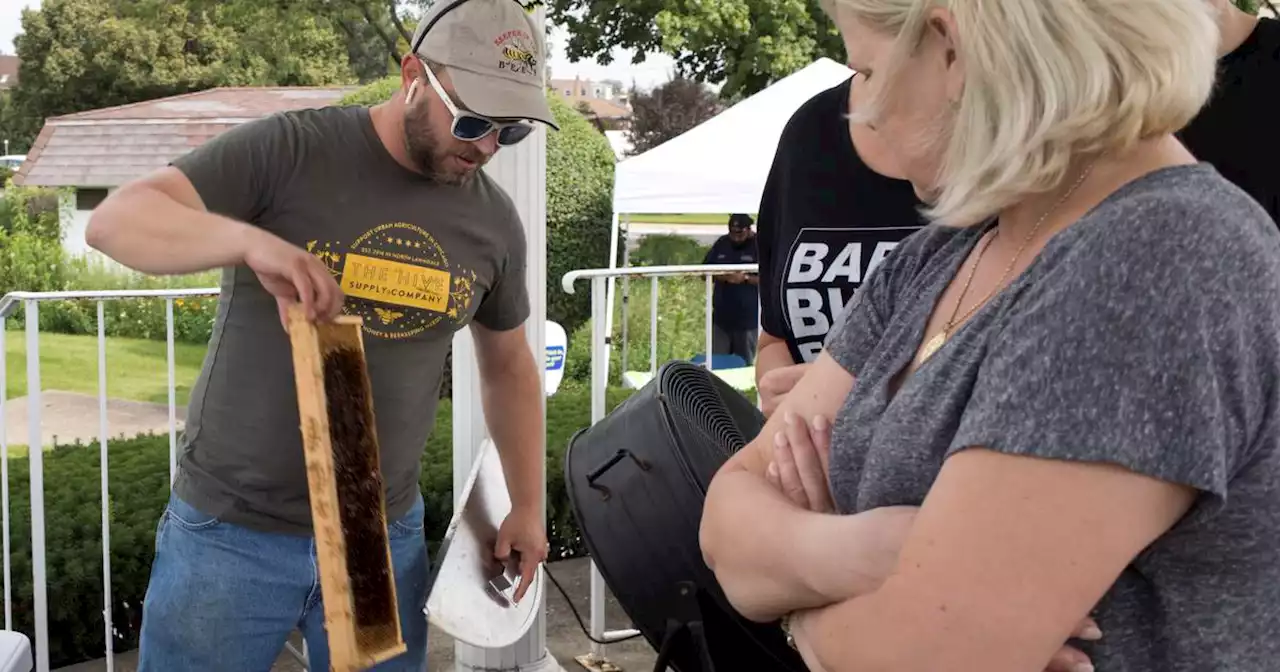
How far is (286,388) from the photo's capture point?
7.08ft

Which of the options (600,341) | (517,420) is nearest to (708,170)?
(600,341)

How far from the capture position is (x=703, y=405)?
187 cm

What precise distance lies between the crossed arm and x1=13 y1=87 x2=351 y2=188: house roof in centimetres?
1730

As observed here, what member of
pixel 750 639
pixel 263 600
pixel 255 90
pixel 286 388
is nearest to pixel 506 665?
pixel 263 600

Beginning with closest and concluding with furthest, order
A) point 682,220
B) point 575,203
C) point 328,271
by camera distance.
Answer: point 328,271, point 575,203, point 682,220

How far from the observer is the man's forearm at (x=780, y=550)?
1037mm

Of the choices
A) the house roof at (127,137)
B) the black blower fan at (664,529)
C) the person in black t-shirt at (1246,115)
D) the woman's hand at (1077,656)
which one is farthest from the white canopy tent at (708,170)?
the house roof at (127,137)

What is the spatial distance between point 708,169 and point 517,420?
6677mm

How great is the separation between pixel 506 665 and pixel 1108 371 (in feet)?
9.42

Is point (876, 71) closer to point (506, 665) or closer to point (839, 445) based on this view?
point (839, 445)

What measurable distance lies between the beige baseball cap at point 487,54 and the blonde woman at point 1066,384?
1.18m

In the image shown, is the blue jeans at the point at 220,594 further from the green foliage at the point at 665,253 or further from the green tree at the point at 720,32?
the green foliage at the point at 665,253

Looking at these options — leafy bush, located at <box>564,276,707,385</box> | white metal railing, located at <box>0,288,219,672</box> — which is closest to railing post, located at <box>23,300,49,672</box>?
white metal railing, located at <box>0,288,219,672</box>

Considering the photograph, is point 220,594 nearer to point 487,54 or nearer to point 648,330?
point 487,54
